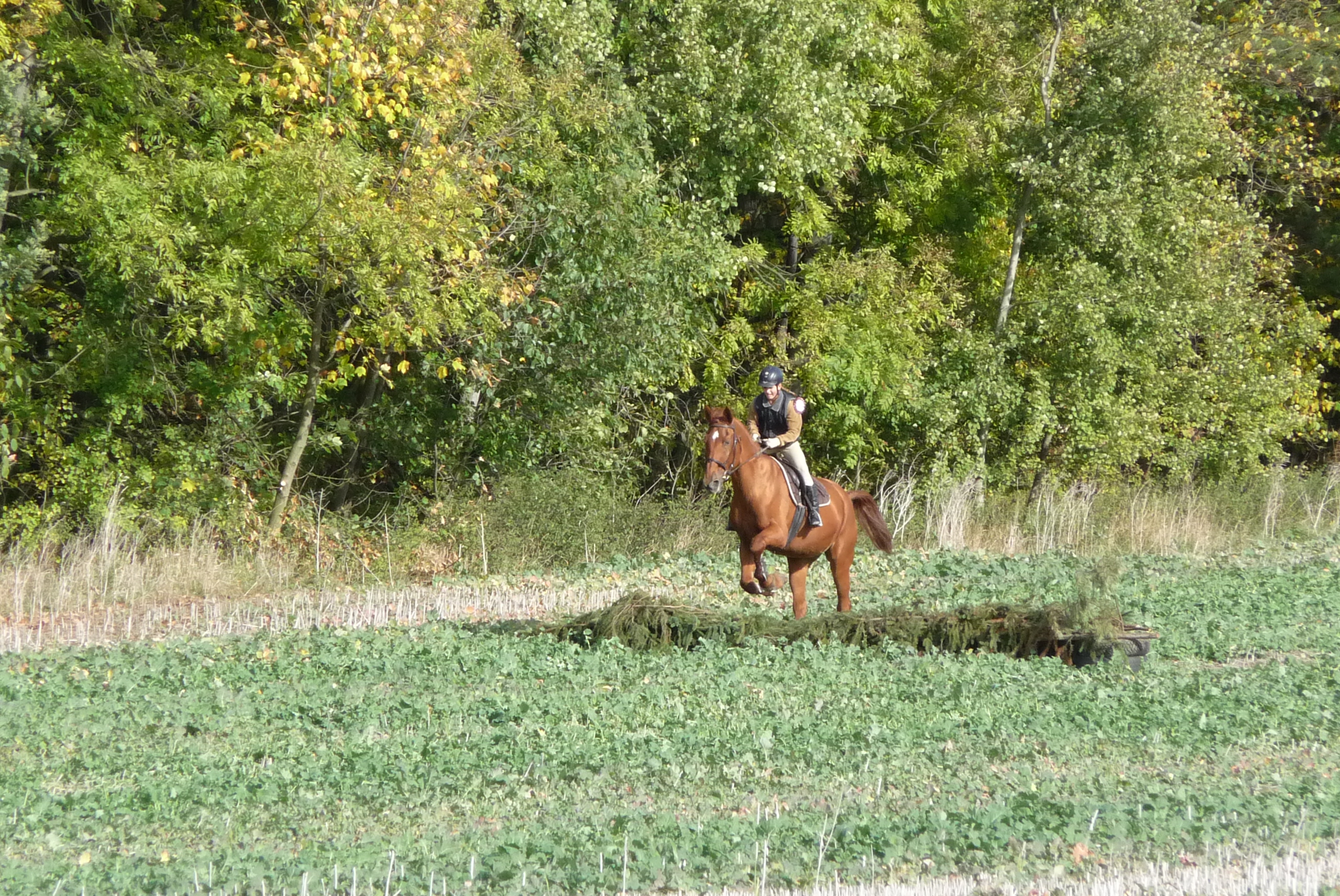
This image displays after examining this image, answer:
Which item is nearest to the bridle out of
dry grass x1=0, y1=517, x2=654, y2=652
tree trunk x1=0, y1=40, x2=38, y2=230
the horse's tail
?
the horse's tail

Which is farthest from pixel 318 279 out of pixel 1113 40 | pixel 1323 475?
pixel 1323 475

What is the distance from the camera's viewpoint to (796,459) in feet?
49.6

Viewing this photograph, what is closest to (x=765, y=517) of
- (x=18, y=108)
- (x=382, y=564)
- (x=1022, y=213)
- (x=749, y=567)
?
(x=749, y=567)

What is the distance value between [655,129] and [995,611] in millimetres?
14031

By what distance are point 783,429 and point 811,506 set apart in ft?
2.95

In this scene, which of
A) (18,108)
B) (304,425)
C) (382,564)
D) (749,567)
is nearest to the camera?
(749,567)

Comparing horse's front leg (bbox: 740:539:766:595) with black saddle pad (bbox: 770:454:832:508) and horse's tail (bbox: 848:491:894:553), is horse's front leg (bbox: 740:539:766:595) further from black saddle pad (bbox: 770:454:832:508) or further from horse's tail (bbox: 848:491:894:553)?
horse's tail (bbox: 848:491:894:553)

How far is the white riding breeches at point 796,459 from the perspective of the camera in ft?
49.5

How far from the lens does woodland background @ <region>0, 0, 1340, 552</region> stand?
1825cm

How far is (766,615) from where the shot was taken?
13.5 meters

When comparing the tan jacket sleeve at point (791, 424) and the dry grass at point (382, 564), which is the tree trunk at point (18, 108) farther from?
the tan jacket sleeve at point (791, 424)

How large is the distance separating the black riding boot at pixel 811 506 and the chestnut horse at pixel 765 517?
0.39 ft

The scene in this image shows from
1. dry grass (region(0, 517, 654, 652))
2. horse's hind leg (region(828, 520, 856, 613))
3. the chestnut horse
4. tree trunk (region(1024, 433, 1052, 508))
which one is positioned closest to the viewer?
the chestnut horse

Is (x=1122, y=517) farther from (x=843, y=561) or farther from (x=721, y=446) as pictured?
(x=721, y=446)
